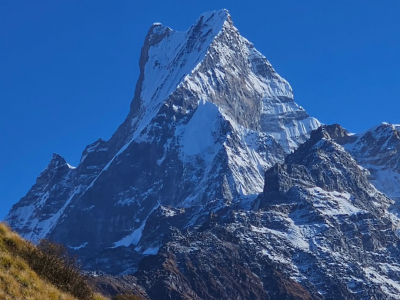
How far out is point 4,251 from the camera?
36.6 metres

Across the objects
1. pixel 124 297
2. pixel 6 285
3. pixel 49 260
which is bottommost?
pixel 6 285

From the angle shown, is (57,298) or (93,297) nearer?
(57,298)

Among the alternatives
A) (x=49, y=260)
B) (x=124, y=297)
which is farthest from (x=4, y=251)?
(x=124, y=297)

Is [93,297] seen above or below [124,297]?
below

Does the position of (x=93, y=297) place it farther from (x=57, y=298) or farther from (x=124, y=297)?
(x=124, y=297)

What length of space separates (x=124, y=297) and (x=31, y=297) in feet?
62.6

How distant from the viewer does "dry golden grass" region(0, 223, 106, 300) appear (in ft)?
109

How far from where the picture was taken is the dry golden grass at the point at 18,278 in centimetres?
3309

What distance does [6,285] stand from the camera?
3309 cm

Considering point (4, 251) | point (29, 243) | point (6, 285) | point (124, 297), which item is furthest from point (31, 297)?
point (124, 297)

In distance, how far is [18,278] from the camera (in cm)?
3438

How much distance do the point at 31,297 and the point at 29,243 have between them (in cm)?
615

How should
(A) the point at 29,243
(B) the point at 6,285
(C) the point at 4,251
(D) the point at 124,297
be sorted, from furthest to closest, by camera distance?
(D) the point at 124,297, (A) the point at 29,243, (C) the point at 4,251, (B) the point at 6,285

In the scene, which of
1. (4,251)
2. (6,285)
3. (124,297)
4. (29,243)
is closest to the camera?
(6,285)
